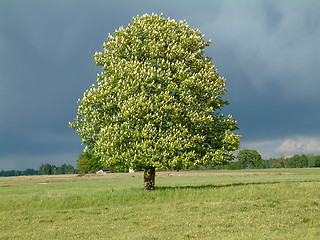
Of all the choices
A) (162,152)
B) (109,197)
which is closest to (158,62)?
(162,152)

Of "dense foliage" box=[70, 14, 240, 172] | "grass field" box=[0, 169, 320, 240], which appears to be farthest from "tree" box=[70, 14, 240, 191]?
"grass field" box=[0, 169, 320, 240]

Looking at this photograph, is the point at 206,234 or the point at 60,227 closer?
the point at 206,234

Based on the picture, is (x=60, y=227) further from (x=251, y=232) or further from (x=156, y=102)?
(x=156, y=102)

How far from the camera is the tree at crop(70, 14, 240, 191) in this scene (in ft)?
121

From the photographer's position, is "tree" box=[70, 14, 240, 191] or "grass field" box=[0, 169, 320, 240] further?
"tree" box=[70, 14, 240, 191]

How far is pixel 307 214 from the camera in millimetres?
24516

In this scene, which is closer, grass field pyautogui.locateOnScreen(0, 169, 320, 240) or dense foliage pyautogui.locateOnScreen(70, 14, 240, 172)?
grass field pyautogui.locateOnScreen(0, 169, 320, 240)

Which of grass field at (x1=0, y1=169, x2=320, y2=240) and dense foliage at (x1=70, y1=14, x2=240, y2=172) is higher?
dense foliage at (x1=70, y1=14, x2=240, y2=172)

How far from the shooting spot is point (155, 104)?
123 ft

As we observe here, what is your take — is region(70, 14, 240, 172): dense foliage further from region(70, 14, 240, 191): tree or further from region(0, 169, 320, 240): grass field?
region(0, 169, 320, 240): grass field

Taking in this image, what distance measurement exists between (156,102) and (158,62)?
4685 millimetres

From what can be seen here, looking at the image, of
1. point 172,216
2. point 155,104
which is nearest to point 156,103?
point 155,104

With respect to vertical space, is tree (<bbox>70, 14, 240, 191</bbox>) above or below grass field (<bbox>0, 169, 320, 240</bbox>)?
above

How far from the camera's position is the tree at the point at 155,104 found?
121 feet
